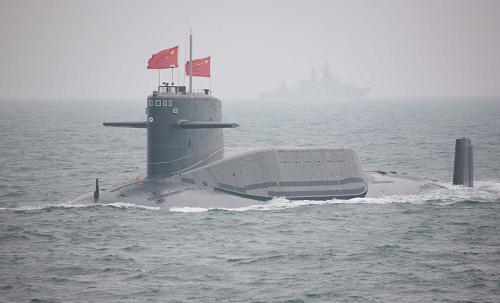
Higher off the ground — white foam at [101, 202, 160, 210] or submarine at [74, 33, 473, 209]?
submarine at [74, 33, 473, 209]

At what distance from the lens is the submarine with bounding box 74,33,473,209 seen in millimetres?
42969

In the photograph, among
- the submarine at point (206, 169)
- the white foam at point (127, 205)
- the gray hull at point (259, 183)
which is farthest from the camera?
the submarine at point (206, 169)

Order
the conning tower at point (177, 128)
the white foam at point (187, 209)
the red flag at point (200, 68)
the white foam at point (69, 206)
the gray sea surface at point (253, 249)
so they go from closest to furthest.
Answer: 1. the gray sea surface at point (253, 249)
2. the white foam at point (187, 209)
3. the white foam at point (69, 206)
4. the conning tower at point (177, 128)
5. the red flag at point (200, 68)

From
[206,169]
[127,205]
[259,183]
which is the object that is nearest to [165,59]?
[206,169]

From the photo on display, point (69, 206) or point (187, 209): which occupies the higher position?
point (187, 209)

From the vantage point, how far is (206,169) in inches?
1730

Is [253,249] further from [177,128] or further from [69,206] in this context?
[69,206]

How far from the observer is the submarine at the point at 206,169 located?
42969 mm

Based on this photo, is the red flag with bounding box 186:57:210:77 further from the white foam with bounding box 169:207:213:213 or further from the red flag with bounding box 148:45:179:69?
the white foam with bounding box 169:207:213:213

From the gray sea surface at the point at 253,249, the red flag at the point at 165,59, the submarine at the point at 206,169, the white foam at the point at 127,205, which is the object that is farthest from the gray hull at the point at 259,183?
the red flag at the point at 165,59

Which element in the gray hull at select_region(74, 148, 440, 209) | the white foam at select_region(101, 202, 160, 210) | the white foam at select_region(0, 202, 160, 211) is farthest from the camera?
the gray hull at select_region(74, 148, 440, 209)

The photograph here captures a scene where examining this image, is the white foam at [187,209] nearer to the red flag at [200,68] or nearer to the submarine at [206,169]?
the submarine at [206,169]

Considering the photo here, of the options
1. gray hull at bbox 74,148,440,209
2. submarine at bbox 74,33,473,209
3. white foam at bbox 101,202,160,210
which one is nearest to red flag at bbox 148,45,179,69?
submarine at bbox 74,33,473,209

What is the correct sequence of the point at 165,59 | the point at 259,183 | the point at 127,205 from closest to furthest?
1. the point at 127,205
2. the point at 165,59
3. the point at 259,183
